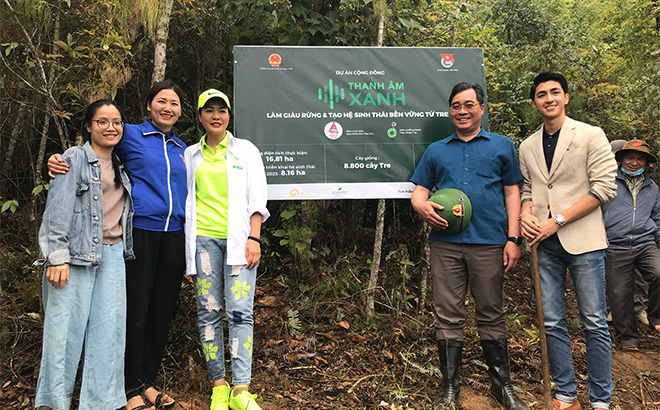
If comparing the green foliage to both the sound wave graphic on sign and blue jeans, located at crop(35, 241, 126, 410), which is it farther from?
the sound wave graphic on sign

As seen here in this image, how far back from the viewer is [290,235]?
466 centimetres

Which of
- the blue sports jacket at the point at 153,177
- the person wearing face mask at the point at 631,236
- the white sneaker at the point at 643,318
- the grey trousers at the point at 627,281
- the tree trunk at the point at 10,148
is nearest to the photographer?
the blue sports jacket at the point at 153,177

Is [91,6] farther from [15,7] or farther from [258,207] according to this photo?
[258,207]

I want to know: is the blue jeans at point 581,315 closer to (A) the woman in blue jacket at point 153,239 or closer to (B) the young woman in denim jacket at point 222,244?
(B) the young woman in denim jacket at point 222,244

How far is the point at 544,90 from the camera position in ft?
10.4

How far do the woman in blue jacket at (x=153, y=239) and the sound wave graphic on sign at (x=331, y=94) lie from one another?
4.28 feet

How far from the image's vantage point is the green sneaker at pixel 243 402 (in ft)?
9.82

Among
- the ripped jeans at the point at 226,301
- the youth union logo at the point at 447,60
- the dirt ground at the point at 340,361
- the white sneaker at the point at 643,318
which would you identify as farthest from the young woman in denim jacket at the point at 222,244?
the white sneaker at the point at 643,318

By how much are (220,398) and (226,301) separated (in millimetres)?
658

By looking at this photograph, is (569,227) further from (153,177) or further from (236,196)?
(153,177)

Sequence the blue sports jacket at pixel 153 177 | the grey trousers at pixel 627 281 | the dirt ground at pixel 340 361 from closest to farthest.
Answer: the blue sports jacket at pixel 153 177, the dirt ground at pixel 340 361, the grey trousers at pixel 627 281

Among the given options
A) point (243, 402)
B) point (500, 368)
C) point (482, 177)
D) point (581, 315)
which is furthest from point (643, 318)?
point (243, 402)

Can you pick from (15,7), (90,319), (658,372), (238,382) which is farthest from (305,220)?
(658,372)

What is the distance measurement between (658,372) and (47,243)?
5040 mm
